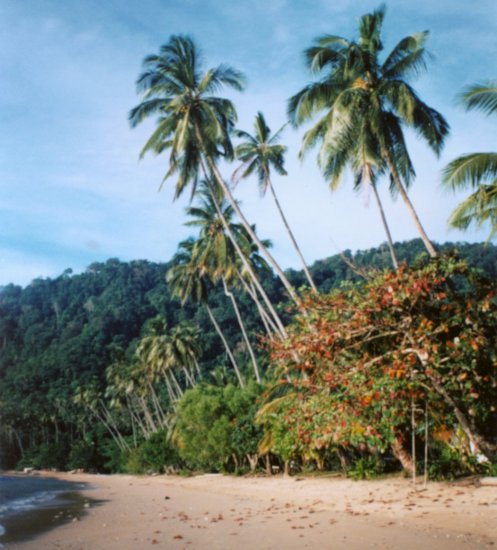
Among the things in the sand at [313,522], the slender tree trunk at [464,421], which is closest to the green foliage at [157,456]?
the sand at [313,522]

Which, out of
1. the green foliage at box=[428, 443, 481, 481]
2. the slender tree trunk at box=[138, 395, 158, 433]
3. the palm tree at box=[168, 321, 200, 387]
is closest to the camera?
the green foliage at box=[428, 443, 481, 481]

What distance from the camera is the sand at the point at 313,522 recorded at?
7.10 m

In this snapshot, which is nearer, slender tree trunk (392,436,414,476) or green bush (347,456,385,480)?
slender tree trunk (392,436,414,476)

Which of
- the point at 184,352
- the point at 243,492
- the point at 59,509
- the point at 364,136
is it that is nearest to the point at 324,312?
the point at 364,136

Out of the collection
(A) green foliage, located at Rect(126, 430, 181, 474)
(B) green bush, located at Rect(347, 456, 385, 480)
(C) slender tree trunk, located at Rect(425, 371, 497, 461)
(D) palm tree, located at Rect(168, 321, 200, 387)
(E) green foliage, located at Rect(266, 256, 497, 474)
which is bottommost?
(A) green foliage, located at Rect(126, 430, 181, 474)

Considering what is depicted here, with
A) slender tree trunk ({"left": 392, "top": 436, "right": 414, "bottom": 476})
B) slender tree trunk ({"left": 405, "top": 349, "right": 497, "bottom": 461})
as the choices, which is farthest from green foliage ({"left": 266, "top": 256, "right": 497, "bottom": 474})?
slender tree trunk ({"left": 392, "top": 436, "right": 414, "bottom": 476})

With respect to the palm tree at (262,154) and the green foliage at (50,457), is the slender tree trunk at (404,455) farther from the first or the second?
the green foliage at (50,457)

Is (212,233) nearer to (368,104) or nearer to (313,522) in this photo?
(368,104)

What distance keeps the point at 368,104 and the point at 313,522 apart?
34.2 feet

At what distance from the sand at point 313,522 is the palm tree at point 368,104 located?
638cm

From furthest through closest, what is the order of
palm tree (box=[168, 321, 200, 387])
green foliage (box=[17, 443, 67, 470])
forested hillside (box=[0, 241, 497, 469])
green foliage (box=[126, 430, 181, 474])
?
forested hillside (box=[0, 241, 497, 469]), green foliage (box=[17, 443, 67, 470]), palm tree (box=[168, 321, 200, 387]), green foliage (box=[126, 430, 181, 474])

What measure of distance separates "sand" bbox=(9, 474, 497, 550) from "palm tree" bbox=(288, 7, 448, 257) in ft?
20.9

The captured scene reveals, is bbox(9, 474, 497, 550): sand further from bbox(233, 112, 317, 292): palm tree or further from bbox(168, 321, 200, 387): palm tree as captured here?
bbox(168, 321, 200, 387): palm tree

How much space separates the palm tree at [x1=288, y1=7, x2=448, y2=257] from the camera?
1387cm
